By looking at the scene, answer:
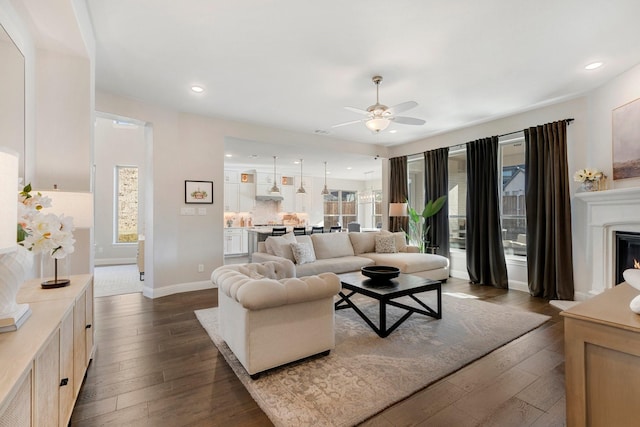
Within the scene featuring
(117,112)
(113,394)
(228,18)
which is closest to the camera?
(113,394)

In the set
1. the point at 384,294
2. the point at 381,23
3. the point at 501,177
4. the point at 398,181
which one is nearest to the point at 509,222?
the point at 501,177

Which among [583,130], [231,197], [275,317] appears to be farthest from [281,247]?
[231,197]

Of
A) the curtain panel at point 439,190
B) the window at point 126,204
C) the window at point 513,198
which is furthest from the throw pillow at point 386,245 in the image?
the window at point 126,204

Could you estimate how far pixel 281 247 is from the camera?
475cm

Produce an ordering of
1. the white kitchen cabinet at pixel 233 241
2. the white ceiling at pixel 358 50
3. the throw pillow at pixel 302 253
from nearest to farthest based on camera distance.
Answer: the white ceiling at pixel 358 50
the throw pillow at pixel 302 253
the white kitchen cabinet at pixel 233 241

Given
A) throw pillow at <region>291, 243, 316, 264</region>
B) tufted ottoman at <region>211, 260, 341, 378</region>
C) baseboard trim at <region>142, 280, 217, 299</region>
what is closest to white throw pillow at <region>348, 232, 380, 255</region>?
throw pillow at <region>291, 243, 316, 264</region>

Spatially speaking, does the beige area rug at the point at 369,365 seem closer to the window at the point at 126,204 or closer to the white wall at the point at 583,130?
the white wall at the point at 583,130

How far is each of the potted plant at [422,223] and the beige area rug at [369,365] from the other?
2448 millimetres

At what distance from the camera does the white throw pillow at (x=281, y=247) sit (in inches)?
187

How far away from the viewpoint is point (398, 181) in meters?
6.98

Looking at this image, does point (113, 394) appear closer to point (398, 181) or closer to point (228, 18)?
point (228, 18)

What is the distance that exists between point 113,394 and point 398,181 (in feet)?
20.3

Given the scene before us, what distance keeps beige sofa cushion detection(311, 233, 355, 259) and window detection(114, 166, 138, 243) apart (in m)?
5.39

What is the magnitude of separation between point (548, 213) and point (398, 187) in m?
3.07
